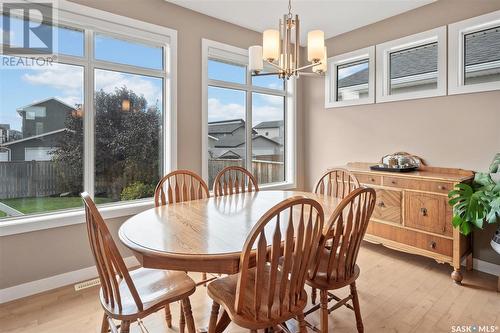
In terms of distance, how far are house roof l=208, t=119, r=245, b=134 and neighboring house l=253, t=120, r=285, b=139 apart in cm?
31

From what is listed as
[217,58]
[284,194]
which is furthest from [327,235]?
[217,58]

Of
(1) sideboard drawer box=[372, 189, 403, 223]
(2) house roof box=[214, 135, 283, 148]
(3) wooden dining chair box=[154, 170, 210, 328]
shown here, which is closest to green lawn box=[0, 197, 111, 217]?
(3) wooden dining chair box=[154, 170, 210, 328]

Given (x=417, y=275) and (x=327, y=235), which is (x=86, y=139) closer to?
(x=327, y=235)

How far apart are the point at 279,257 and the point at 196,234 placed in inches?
18.7

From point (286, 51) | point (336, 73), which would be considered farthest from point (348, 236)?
point (336, 73)

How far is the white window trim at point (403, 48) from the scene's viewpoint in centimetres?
300

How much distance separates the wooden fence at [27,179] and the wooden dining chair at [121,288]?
152 cm

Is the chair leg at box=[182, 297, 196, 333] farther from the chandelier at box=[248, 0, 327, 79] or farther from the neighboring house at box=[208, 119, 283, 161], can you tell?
the neighboring house at box=[208, 119, 283, 161]

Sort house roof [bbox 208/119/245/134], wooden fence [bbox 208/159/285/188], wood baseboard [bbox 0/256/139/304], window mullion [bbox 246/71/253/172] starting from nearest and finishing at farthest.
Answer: wood baseboard [bbox 0/256/139/304] < house roof [bbox 208/119/245/134] < wooden fence [bbox 208/159/285/188] < window mullion [bbox 246/71/253/172]

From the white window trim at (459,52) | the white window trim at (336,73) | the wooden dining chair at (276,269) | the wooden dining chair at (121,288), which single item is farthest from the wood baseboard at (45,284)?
the white window trim at (459,52)

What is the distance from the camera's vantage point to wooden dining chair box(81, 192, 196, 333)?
49.6 inches

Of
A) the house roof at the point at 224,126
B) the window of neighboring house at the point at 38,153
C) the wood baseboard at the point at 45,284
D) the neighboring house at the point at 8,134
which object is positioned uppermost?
the house roof at the point at 224,126

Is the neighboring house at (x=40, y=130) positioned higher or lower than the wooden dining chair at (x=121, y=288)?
higher

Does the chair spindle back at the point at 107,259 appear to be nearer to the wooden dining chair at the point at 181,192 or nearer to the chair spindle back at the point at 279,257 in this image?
the chair spindle back at the point at 279,257
